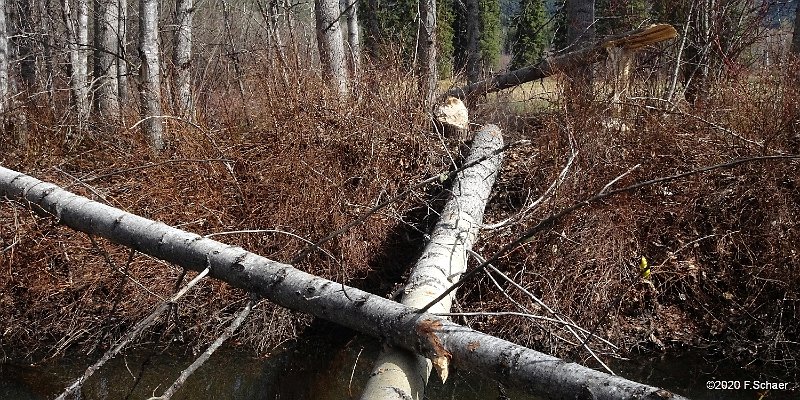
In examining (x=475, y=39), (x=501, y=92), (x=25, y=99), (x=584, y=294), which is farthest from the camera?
(x=475, y=39)

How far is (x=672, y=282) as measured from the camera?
5113mm

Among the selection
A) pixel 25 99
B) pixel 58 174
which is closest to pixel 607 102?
pixel 58 174

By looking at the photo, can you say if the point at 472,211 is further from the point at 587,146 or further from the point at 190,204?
the point at 190,204

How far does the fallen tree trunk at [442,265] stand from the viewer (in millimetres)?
2955

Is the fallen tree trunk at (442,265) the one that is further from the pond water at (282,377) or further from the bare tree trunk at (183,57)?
the bare tree trunk at (183,57)

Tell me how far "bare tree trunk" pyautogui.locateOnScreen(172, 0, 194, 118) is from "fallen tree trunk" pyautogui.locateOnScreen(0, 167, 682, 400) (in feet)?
7.10

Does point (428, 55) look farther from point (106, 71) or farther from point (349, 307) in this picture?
point (349, 307)

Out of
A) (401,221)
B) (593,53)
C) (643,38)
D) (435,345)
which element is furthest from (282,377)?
(643,38)

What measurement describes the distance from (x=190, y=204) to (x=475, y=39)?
29.9 ft

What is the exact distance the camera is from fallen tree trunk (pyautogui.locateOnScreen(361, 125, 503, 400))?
296cm

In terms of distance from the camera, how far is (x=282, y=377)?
463 centimetres

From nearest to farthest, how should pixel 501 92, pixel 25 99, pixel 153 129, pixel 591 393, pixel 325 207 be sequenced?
1. pixel 591 393
2. pixel 325 207
3. pixel 153 129
4. pixel 25 99
5. pixel 501 92

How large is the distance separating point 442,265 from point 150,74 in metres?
3.42

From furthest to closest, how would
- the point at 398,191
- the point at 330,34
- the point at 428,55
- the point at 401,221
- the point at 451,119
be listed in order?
the point at 428,55
the point at 330,34
the point at 451,119
the point at 398,191
the point at 401,221
